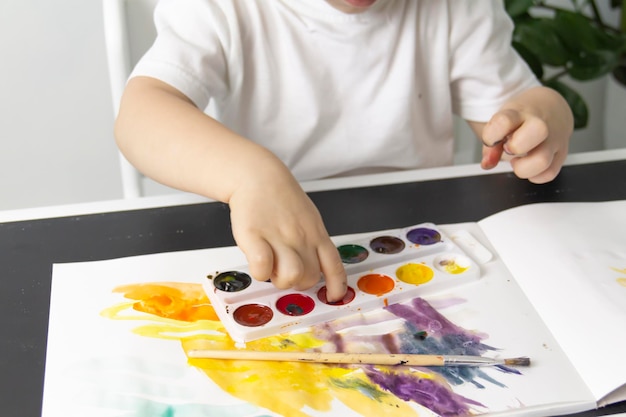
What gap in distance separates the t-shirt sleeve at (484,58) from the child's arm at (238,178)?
0.32m

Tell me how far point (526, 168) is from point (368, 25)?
0.24m

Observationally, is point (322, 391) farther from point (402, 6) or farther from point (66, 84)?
point (66, 84)

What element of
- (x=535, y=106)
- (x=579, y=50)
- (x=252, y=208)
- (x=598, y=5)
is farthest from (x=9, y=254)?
(x=598, y=5)

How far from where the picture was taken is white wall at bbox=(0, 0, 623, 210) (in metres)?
1.10

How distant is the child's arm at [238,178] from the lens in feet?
1.64

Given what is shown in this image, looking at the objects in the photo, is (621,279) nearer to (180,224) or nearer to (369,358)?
(369,358)

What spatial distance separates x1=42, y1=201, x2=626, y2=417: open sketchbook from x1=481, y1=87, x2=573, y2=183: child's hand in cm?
7

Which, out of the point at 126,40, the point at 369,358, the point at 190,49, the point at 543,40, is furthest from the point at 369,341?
the point at 543,40

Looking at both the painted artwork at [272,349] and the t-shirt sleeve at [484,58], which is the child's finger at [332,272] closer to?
the painted artwork at [272,349]

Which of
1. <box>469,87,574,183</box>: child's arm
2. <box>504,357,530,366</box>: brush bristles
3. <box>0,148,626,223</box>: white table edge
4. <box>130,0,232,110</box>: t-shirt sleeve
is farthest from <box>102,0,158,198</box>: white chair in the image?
<box>504,357,530,366</box>: brush bristles

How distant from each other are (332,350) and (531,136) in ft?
0.87

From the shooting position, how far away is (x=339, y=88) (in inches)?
31.6

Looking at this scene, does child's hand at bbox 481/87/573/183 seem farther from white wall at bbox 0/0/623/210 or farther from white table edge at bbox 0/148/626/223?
white wall at bbox 0/0/623/210

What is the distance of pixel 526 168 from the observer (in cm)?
64
